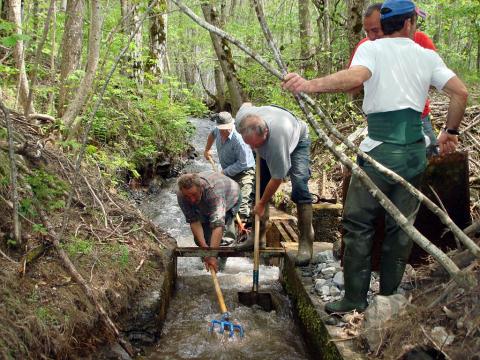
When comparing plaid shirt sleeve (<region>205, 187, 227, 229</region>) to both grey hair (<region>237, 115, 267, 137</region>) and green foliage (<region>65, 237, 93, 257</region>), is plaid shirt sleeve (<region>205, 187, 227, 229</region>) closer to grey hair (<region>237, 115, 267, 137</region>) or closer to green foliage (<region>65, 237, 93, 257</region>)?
grey hair (<region>237, 115, 267, 137</region>)

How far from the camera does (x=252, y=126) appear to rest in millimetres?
4281

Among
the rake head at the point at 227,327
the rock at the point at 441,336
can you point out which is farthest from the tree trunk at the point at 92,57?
the rock at the point at 441,336

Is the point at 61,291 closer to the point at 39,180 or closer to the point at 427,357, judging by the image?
the point at 39,180

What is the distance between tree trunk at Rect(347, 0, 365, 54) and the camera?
8602 mm

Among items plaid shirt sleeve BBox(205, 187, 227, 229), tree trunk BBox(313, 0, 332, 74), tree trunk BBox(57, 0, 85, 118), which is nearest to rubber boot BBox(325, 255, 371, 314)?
plaid shirt sleeve BBox(205, 187, 227, 229)

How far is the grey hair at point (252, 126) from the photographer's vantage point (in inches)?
169

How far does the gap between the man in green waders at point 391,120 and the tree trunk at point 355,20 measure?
5.83 m

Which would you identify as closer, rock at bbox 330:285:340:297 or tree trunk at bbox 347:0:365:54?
rock at bbox 330:285:340:297

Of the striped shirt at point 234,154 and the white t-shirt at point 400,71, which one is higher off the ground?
the white t-shirt at point 400,71

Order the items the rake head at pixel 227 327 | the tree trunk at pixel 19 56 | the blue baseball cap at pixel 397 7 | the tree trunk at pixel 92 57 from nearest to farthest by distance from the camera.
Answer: the blue baseball cap at pixel 397 7, the rake head at pixel 227 327, the tree trunk at pixel 92 57, the tree trunk at pixel 19 56

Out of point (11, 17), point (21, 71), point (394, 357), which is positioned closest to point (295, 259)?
point (394, 357)

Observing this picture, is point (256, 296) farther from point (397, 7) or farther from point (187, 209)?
point (397, 7)

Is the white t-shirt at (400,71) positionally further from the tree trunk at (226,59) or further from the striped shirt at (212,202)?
the tree trunk at (226,59)

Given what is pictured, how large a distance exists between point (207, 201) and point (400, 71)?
2841 mm
